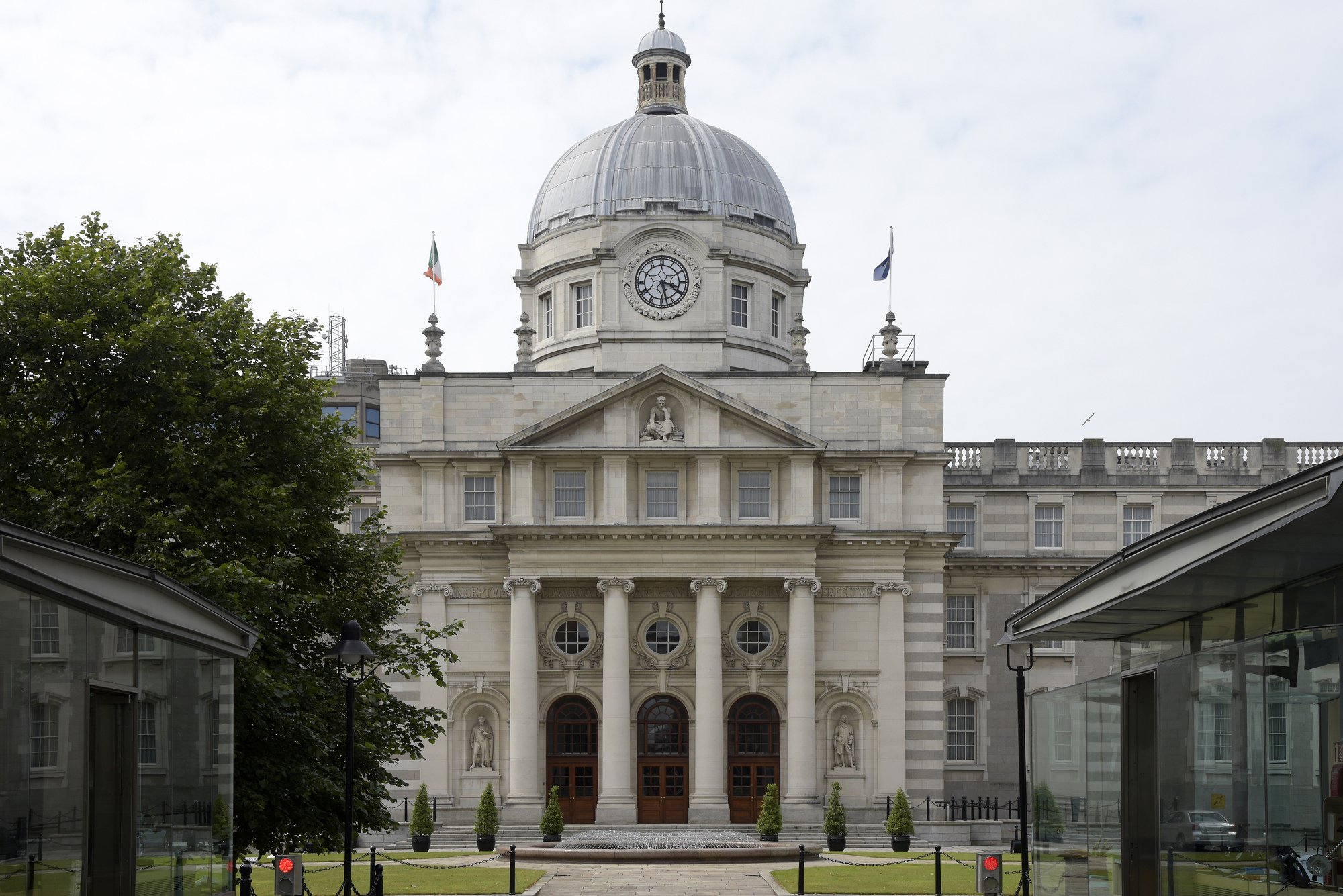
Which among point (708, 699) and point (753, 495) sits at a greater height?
point (753, 495)

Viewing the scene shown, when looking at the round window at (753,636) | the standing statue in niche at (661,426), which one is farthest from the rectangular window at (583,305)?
the round window at (753,636)

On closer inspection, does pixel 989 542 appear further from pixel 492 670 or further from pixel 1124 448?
pixel 492 670

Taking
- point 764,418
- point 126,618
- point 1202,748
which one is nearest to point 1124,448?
point 764,418

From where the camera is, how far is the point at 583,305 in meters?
60.5

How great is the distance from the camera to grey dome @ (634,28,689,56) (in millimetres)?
67000

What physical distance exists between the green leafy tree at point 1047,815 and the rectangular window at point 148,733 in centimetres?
1251

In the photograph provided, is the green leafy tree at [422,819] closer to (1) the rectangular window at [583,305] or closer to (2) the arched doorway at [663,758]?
(2) the arched doorway at [663,758]

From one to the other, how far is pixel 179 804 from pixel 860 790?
35731 millimetres

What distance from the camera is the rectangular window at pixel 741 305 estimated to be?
6034 cm

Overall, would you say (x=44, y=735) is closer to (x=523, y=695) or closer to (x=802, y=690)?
(x=523, y=695)

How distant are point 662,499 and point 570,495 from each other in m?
3.10

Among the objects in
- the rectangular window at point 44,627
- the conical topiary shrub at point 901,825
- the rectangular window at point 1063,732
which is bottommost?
the conical topiary shrub at point 901,825

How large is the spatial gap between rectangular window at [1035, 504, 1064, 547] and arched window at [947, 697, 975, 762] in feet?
21.8

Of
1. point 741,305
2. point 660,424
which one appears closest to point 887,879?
point 660,424
